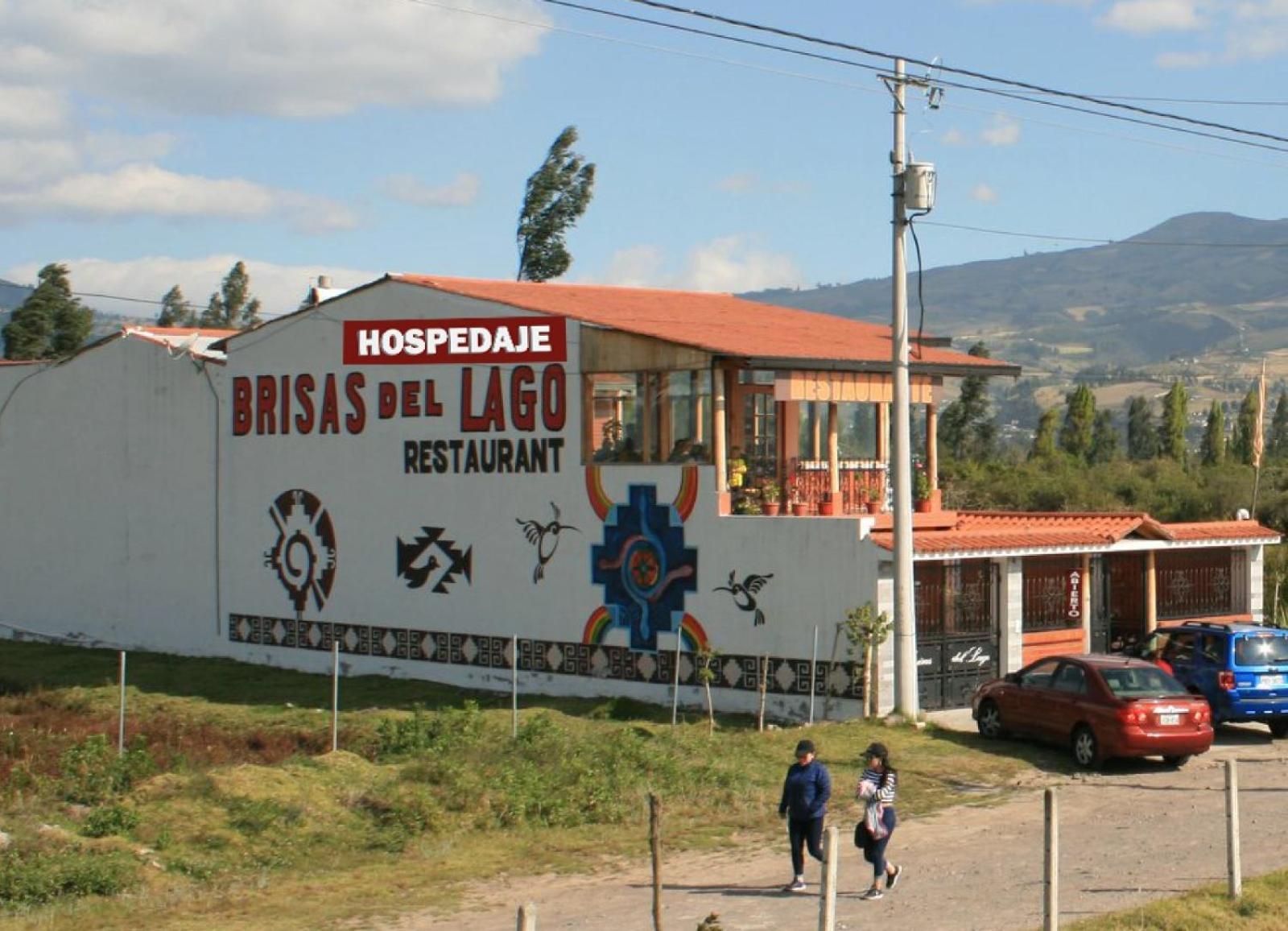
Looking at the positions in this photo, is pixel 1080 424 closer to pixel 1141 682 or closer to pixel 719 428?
pixel 719 428

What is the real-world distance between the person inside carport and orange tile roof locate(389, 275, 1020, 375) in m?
13.2

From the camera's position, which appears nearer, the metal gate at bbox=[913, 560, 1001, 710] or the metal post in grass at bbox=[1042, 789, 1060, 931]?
the metal post in grass at bbox=[1042, 789, 1060, 931]

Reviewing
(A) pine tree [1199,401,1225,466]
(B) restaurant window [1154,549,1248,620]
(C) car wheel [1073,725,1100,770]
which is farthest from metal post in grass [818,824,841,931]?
(A) pine tree [1199,401,1225,466]

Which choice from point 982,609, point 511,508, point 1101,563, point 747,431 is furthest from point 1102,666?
point 511,508

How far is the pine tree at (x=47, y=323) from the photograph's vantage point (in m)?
67.1

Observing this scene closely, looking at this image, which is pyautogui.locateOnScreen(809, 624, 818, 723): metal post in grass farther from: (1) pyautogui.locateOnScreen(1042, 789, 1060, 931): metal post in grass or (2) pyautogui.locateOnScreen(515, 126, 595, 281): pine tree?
(2) pyautogui.locateOnScreen(515, 126, 595, 281): pine tree

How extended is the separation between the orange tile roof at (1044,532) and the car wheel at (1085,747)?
4330mm

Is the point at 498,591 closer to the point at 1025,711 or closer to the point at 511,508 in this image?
the point at 511,508

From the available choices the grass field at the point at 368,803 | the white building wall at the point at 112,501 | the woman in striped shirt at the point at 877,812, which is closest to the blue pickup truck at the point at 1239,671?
the grass field at the point at 368,803

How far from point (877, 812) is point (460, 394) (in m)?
19.2

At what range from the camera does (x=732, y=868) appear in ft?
56.2

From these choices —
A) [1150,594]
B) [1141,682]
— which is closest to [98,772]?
[1141,682]

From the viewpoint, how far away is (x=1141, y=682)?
73.0ft

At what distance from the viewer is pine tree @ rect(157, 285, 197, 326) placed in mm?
107812
